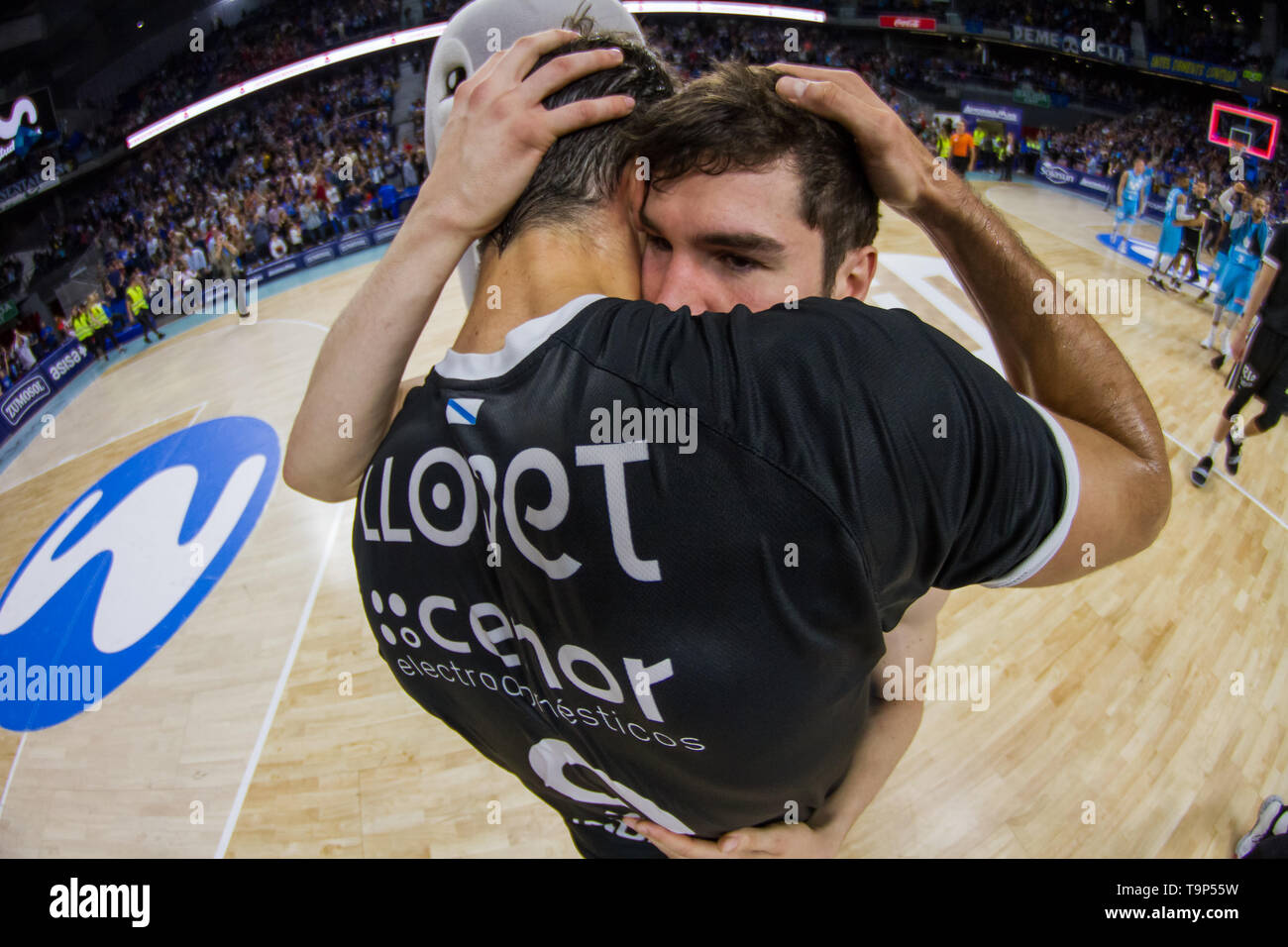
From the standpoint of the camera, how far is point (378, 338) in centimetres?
117

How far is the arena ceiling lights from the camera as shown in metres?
16.3

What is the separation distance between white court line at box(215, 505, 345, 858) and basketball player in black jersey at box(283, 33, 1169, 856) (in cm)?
383

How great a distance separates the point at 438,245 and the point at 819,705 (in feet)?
3.15

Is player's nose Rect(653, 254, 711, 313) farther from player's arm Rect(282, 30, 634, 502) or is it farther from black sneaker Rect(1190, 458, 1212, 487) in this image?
black sneaker Rect(1190, 458, 1212, 487)

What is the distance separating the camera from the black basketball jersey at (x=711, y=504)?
2.64 feet

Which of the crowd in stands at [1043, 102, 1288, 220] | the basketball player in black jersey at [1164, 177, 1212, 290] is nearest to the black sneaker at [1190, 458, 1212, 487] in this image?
the basketball player in black jersey at [1164, 177, 1212, 290]

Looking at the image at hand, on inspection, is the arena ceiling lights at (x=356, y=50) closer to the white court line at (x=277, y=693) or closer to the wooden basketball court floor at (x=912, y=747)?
the white court line at (x=277, y=693)

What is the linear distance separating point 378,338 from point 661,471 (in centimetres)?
63

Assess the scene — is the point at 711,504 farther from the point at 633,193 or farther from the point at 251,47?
the point at 251,47

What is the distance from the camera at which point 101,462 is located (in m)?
7.76

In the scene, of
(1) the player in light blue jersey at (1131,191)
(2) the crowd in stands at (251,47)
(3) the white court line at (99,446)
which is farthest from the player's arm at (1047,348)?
(2) the crowd in stands at (251,47)

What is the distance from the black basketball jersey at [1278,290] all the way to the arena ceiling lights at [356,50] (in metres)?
15.3

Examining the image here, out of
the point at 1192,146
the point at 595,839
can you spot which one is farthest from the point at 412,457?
the point at 1192,146
